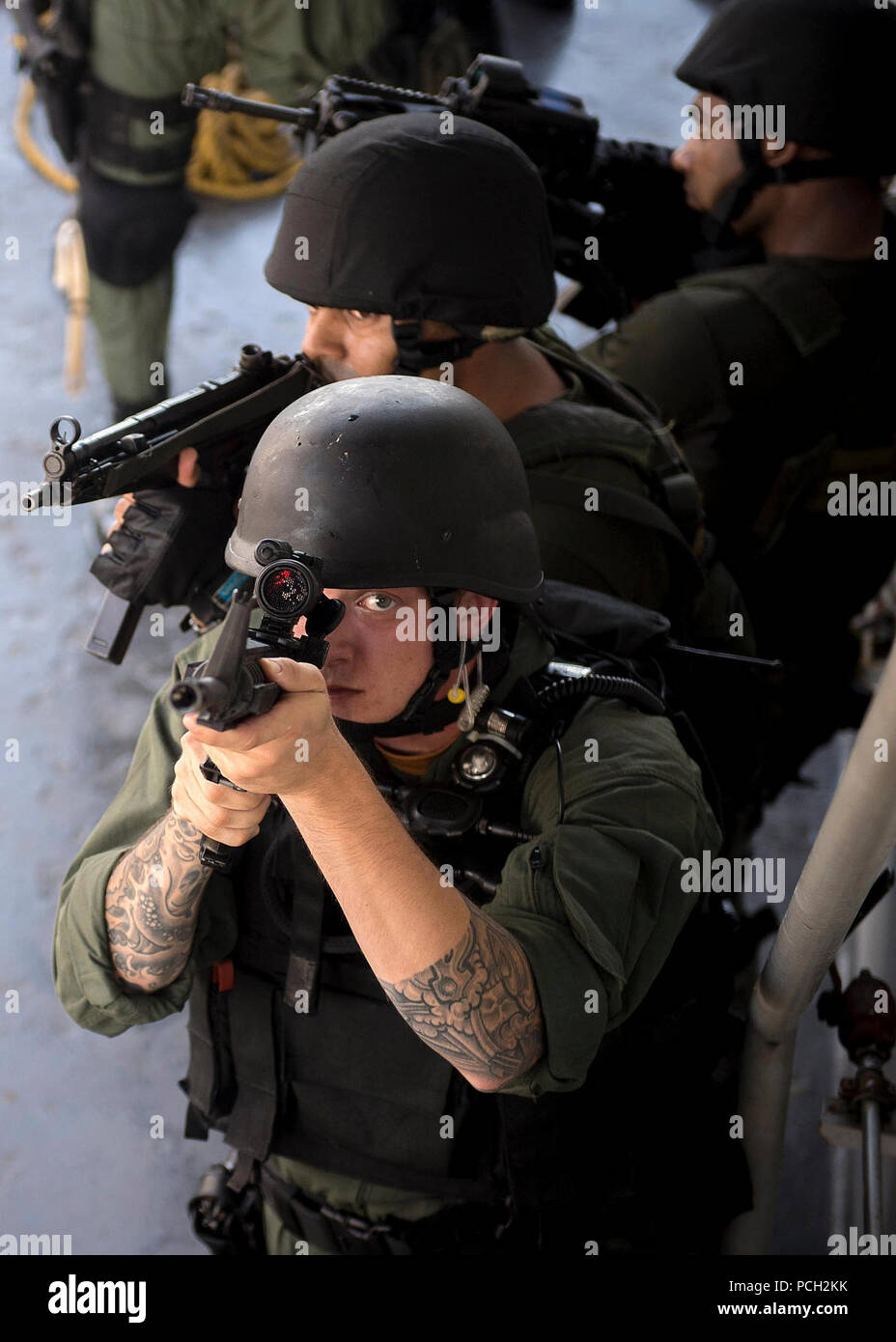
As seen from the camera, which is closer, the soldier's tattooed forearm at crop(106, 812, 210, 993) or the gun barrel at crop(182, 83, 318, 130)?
the soldier's tattooed forearm at crop(106, 812, 210, 993)

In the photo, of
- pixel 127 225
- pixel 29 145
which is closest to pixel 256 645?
pixel 127 225

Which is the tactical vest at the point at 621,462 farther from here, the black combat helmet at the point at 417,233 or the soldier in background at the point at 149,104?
the soldier in background at the point at 149,104

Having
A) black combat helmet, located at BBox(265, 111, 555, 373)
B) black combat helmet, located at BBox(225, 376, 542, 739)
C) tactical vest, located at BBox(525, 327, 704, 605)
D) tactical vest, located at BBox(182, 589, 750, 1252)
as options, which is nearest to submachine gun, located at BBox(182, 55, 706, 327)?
black combat helmet, located at BBox(265, 111, 555, 373)

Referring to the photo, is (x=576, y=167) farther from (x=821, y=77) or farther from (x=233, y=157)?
(x=233, y=157)

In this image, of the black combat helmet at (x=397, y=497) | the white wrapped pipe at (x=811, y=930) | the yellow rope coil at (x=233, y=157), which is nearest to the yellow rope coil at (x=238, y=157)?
the yellow rope coil at (x=233, y=157)

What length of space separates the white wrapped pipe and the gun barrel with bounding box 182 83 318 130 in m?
1.86

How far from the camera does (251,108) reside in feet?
9.89

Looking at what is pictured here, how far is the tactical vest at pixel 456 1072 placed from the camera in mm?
1964

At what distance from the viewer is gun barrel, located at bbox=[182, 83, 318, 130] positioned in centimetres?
299

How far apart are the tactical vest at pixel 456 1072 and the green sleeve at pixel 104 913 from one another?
0.22ft

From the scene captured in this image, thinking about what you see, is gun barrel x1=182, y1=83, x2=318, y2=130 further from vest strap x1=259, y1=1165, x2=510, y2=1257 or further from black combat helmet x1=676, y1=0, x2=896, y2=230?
vest strap x1=259, y1=1165, x2=510, y2=1257

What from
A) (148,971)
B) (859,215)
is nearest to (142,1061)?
(148,971)
